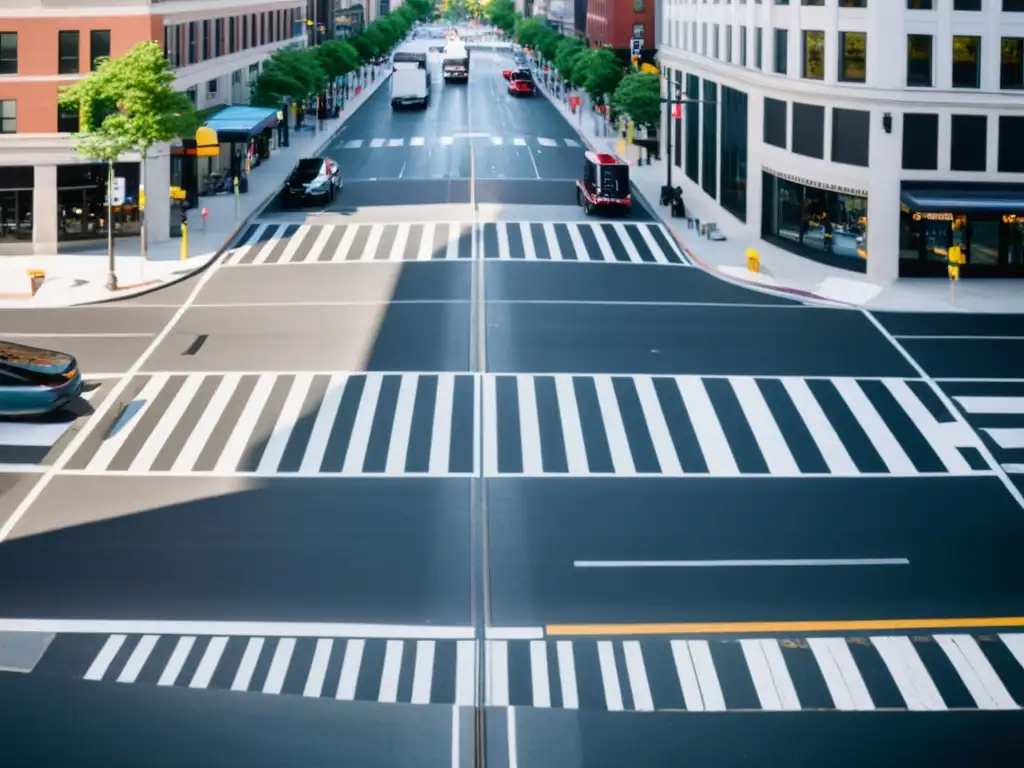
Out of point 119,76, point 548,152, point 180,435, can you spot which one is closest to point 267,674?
point 180,435

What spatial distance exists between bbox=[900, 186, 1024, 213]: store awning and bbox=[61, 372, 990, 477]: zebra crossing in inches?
499

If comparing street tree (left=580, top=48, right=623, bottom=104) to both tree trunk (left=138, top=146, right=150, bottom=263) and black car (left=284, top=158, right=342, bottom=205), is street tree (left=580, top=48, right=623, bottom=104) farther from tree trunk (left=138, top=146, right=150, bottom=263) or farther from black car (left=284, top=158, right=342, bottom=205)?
tree trunk (left=138, top=146, right=150, bottom=263)

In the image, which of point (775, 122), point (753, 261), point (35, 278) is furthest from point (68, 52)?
point (775, 122)

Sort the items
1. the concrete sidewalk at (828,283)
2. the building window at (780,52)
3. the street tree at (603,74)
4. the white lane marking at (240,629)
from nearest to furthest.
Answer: the white lane marking at (240,629) < the concrete sidewalk at (828,283) < the building window at (780,52) < the street tree at (603,74)

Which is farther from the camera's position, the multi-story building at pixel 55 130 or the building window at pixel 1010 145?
the multi-story building at pixel 55 130

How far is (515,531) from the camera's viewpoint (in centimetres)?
2270

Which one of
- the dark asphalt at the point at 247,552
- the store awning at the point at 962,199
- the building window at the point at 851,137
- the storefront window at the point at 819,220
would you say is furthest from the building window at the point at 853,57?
the dark asphalt at the point at 247,552

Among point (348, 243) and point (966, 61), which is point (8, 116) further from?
point (966, 61)

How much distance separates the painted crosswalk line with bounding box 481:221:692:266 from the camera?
47875 mm

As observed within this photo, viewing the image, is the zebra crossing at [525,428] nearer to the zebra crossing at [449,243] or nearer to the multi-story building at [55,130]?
the zebra crossing at [449,243]

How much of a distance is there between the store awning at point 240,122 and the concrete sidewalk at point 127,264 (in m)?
2.93

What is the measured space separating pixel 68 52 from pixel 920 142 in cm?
3204

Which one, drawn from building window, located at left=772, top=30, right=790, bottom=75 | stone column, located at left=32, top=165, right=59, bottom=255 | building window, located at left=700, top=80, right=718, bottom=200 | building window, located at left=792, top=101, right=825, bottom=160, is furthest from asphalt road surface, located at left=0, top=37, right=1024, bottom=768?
building window, located at left=700, top=80, right=718, bottom=200

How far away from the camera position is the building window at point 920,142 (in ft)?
144
